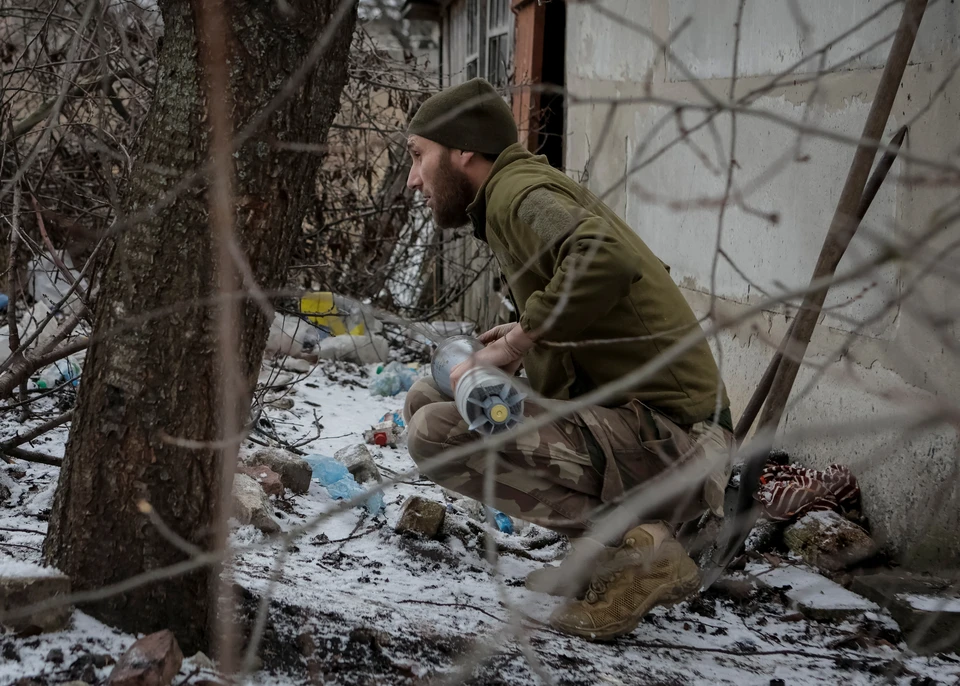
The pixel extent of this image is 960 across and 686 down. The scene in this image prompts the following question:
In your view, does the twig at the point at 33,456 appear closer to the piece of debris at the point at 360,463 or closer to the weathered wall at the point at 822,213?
the piece of debris at the point at 360,463

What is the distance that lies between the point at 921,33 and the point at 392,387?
333 centimetres

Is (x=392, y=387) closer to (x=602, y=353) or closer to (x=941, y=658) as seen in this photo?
(x=602, y=353)

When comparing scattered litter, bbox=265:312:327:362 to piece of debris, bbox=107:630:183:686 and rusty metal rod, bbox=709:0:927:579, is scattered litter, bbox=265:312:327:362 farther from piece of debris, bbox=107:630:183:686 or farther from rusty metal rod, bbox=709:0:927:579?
piece of debris, bbox=107:630:183:686

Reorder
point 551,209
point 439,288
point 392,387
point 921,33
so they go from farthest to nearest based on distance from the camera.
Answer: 1. point 439,288
2. point 392,387
3. point 921,33
4. point 551,209

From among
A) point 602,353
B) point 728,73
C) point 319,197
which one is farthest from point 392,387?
point 602,353

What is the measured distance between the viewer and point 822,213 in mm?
3162

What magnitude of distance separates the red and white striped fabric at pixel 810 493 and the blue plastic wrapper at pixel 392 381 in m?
2.49

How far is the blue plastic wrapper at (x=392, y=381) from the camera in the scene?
17.2 ft

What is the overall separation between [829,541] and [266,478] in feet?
6.30

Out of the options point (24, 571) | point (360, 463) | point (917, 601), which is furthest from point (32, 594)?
point (917, 601)

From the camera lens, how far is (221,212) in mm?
1810

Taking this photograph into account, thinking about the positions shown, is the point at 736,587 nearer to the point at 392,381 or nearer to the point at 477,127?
the point at 477,127

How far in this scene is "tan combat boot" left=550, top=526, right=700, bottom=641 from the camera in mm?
2496

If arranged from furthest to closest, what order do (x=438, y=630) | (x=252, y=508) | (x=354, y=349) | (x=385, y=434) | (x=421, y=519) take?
(x=354, y=349) → (x=385, y=434) → (x=421, y=519) → (x=252, y=508) → (x=438, y=630)
